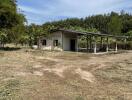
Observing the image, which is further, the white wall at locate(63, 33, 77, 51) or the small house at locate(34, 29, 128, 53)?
the white wall at locate(63, 33, 77, 51)

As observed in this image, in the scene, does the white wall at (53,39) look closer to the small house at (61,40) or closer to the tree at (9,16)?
the small house at (61,40)

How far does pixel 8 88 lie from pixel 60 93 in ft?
7.06

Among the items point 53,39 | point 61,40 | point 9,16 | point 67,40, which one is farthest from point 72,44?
point 9,16

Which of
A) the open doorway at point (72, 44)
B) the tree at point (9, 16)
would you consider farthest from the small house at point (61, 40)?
the tree at point (9, 16)

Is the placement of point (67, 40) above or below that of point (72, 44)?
above

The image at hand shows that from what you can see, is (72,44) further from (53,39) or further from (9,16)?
(9,16)

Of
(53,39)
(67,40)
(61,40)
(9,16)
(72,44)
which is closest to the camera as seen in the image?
(9,16)

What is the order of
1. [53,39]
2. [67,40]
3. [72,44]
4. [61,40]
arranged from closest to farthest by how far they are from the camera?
[61,40] → [53,39] → [67,40] → [72,44]

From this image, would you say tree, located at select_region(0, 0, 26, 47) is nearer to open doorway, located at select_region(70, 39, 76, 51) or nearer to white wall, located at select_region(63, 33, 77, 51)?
white wall, located at select_region(63, 33, 77, 51)

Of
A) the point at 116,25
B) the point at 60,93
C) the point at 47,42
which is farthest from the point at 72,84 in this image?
the point at 116,25

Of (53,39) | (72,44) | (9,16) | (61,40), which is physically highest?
(9,16)

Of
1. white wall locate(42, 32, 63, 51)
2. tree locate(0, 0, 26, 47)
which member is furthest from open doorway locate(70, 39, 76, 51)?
tree locate(0, 0, 26, 47)

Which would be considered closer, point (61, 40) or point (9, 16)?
point (9, 16)

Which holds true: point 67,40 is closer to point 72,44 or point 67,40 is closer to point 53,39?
point 72,44
